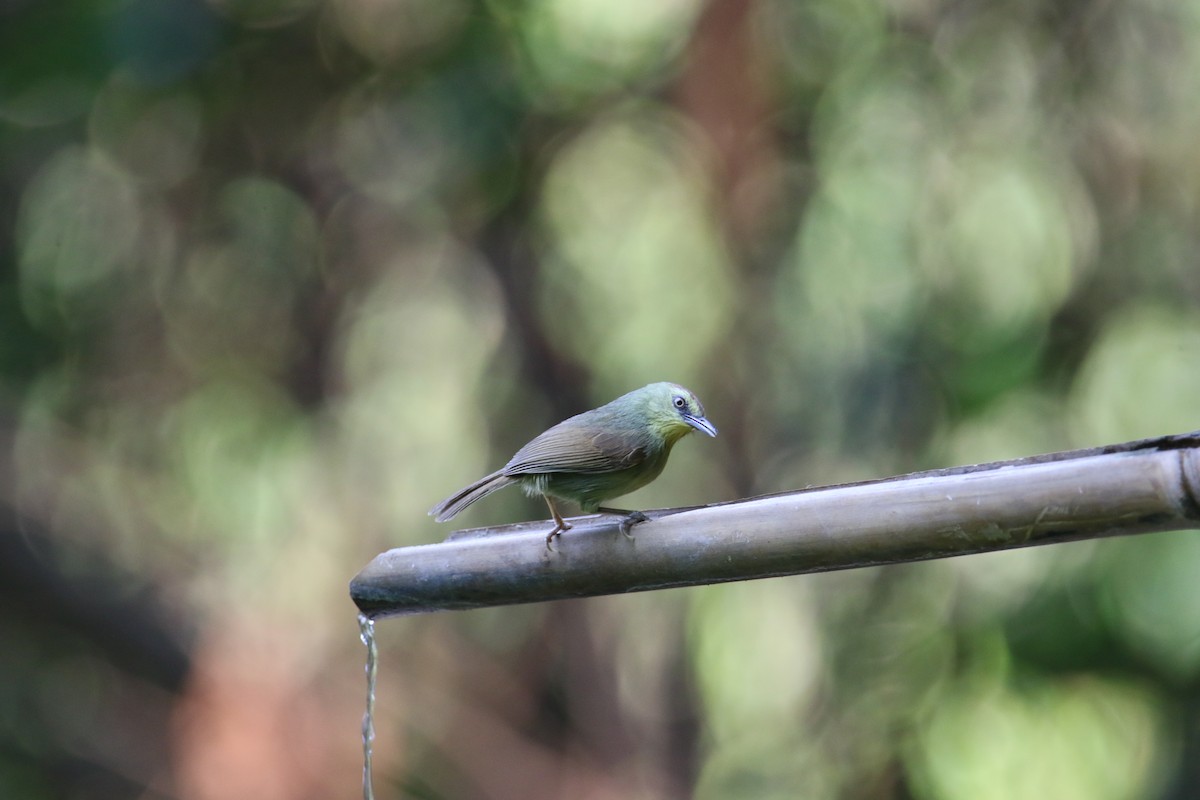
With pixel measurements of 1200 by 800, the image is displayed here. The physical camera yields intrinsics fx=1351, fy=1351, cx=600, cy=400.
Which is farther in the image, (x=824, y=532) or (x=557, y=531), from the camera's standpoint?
(x=557, y=531)

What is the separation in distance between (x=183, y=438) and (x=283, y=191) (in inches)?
89.3

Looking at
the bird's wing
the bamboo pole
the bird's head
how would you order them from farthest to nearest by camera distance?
the bird's head → the bird's wing → the bamboo pole

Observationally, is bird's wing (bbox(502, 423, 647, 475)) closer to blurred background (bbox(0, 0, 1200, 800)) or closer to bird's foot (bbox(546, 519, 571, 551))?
bird's foot (bbox(546, 519, 571, 551))

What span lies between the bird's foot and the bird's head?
2.05 ft

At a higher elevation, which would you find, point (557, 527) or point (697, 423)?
point (697, 423)

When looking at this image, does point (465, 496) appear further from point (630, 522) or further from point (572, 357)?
point (572, 357)

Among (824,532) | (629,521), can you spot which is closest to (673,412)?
(629,521)

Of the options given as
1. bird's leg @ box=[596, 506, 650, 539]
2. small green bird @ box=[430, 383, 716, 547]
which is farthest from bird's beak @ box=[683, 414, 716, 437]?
bird's leg @ box=[596, 506, 650, 539]

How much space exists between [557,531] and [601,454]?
0.49 metres

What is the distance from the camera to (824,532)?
3.51m

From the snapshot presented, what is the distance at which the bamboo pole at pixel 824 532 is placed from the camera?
3.20 metres

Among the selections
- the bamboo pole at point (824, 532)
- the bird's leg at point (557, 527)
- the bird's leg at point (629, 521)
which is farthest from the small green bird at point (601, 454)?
the bird's leg at point (629, 521)

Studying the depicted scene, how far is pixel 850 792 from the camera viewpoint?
31.9 feet

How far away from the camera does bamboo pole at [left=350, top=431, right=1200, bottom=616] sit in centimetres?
320
